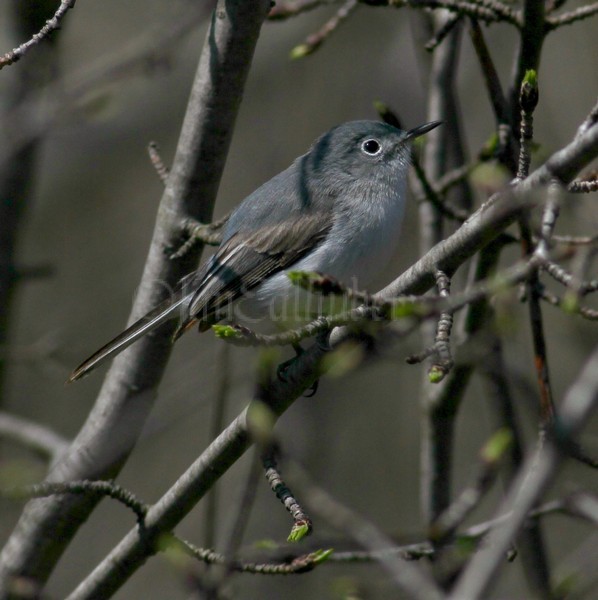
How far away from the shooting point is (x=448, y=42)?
3373 millimetres

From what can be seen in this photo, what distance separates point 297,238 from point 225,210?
10.1 feet

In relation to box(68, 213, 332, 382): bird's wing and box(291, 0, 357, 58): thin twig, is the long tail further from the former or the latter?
box(291, 0, 357, 58): thin twig

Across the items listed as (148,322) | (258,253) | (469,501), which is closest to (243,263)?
(258,253)

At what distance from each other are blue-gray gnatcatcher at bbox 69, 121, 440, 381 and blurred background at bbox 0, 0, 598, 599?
0.96 metres

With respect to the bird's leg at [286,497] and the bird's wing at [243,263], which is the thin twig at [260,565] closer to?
the bird's leg at [286,497]

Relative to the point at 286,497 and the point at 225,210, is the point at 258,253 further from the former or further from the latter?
the point at 225,210

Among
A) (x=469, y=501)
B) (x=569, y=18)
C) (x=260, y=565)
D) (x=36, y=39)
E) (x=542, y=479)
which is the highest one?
(x=36, y=39)

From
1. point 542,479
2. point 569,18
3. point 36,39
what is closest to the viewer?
point 542,479

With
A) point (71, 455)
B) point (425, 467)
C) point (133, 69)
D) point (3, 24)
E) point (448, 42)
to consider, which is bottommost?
point (425, 467)

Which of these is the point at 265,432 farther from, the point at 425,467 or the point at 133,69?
the point at 133,69

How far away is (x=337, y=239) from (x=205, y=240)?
534 mm

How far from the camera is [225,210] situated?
6191 millimetres

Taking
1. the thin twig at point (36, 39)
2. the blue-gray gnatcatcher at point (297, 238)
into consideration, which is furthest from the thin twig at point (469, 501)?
the thin twig at point (36, 39)

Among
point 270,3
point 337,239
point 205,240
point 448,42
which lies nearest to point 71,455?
point 205,240
